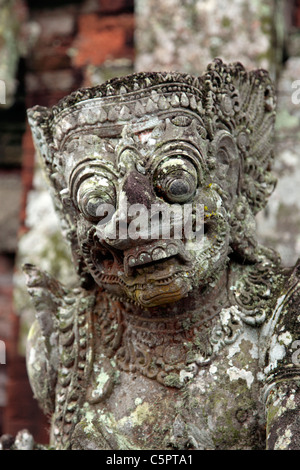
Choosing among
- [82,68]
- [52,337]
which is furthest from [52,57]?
[52,337]

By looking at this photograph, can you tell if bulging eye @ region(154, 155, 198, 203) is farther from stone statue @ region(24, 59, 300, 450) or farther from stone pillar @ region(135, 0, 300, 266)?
stone pillar @ region(135, 0, 300, 266)

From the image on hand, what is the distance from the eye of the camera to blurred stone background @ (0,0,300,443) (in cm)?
390

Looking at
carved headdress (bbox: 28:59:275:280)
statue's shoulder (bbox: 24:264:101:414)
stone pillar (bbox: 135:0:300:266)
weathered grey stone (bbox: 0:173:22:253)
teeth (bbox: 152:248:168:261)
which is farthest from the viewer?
weathered grey stone (bbox: 0:173:22:253)

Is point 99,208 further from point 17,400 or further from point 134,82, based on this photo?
point 17,400

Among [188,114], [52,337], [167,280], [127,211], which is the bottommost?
[52,337]

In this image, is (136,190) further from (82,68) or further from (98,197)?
(82,68)

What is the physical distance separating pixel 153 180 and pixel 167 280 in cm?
29

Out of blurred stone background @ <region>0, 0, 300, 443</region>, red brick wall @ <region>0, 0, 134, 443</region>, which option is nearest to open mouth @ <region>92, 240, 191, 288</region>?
blurred stone background @ <region>0, 0, 300, 443</region>

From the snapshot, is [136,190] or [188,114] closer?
[136,190]

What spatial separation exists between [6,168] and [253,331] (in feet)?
8.52

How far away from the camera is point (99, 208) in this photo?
2.32m

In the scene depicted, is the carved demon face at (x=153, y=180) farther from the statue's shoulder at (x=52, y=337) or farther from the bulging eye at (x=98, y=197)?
the statue's shoulder at (x=52, y=337)

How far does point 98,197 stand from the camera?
7.60 ft

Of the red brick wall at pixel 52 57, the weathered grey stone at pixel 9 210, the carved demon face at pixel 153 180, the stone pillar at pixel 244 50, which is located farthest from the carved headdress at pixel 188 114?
the weathered grey stone at pixel 9 210
